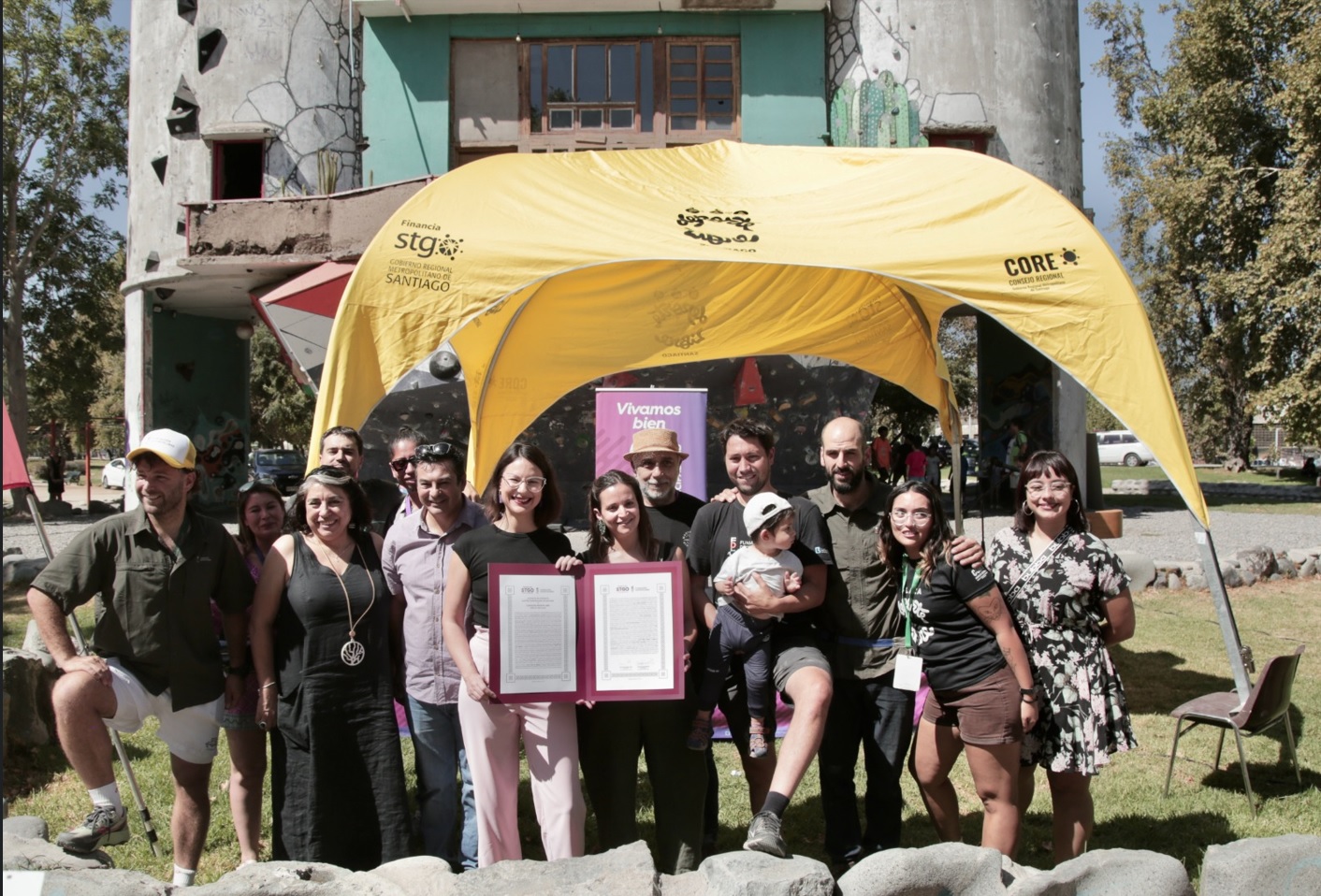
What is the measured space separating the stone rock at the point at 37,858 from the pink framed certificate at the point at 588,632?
146 centimetres

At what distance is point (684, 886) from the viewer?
3.07 metres

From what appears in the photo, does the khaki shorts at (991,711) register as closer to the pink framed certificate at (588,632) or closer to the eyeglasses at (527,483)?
the pink framed certificate at (588,632)

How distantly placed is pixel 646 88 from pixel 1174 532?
38.6 feet

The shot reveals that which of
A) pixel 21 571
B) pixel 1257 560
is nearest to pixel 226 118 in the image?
pixel 21 571

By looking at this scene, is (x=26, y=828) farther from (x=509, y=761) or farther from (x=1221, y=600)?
(x=1221, y=600)

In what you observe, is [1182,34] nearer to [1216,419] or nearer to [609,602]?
[1216,419]

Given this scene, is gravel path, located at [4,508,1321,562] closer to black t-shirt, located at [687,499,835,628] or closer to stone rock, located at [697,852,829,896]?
black t-shirt, located at [687,499,835,628]

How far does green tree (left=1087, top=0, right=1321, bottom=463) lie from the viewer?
67.1 feet

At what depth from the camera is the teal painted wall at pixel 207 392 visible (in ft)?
64.3

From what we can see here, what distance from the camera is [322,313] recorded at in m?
15.2

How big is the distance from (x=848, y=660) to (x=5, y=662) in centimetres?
492

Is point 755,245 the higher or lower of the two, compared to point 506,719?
higher

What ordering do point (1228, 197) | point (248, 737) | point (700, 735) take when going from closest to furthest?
point (700, 735)
point (248, 737)
point (1228, 197)

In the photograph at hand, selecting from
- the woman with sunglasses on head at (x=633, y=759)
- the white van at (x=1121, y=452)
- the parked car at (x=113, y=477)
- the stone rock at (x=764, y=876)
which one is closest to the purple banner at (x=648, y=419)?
the woman with sunglasses on head at (x=633, y=759)
